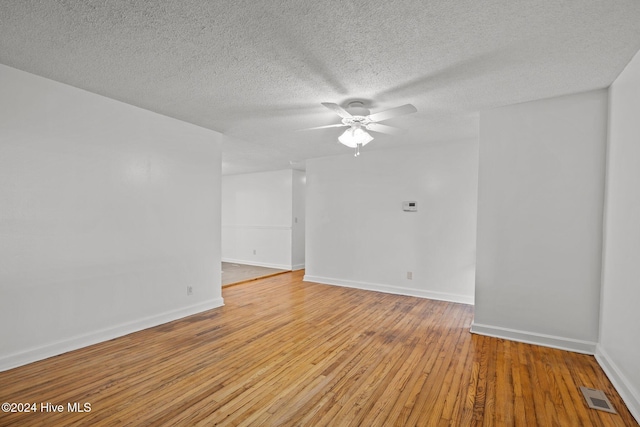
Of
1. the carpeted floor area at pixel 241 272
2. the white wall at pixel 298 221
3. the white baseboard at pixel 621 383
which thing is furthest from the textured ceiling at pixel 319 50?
the white wall at pixel 298 221

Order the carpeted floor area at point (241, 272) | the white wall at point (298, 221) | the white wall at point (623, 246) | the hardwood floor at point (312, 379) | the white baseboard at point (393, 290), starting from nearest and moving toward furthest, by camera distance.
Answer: the hardwood floor at point (312, 379) → the white wall at point (623, 246) → the white baseboard at point (393, 290) → the carpeted floor area at point (241, 272) → the white wall at point (298, 221)

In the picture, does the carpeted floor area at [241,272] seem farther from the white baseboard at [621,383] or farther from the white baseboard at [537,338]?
the white baseboard at [621,383]

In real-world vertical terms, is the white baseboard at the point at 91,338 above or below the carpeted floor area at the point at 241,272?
above

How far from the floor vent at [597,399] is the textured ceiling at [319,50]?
2391 mm

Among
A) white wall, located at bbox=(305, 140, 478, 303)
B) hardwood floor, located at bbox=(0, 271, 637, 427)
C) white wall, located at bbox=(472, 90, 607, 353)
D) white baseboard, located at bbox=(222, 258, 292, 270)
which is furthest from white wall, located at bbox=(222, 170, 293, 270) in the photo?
white wall, located at bbox=(472, 90, 607, 353)

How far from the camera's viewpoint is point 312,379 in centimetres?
232

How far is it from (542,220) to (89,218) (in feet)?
14.3

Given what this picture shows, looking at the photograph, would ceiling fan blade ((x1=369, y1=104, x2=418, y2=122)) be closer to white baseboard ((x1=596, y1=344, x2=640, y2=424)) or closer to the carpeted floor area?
white baseboard ((x1=596, y1=344, x2=640, y2=424))

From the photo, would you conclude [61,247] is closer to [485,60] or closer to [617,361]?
[485,60]

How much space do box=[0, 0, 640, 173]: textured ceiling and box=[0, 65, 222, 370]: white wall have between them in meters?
0.31

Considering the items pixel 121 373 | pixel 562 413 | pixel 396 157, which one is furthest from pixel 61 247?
pixel 396 157

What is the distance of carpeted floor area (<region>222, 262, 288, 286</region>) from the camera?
5.96m

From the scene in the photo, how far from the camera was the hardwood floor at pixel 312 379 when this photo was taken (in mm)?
1887

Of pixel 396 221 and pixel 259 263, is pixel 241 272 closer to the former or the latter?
pixel 259 263
